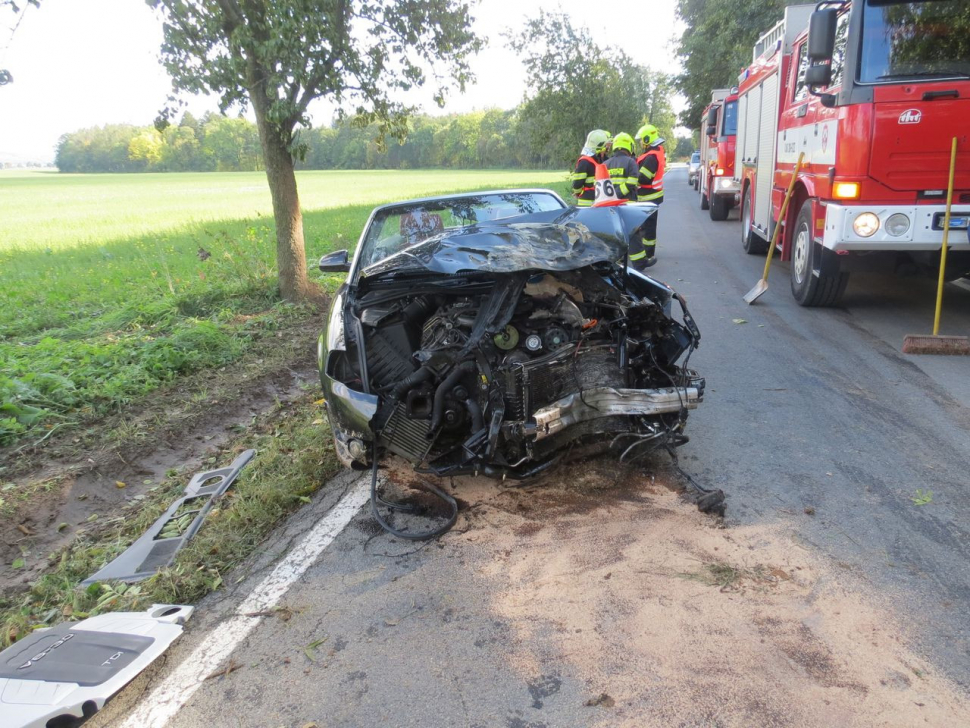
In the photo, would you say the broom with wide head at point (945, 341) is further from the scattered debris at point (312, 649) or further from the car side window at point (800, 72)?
the scattered debris at point (312, 649)

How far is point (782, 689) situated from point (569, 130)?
1965cm

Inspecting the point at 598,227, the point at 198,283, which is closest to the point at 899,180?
the point at 598,227

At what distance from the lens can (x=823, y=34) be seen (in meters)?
5.97

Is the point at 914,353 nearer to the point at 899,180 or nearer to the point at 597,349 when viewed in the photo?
the point at 899,180

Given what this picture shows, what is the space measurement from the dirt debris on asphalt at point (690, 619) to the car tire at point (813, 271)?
15.1ft

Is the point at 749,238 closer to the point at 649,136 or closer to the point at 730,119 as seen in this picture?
the point at 649,136

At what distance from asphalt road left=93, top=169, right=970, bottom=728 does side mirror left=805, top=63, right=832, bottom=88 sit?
327 cm

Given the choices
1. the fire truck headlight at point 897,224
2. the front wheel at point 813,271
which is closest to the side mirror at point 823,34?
the fire truck headlight at point 897,224

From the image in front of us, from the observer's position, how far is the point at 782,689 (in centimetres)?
229

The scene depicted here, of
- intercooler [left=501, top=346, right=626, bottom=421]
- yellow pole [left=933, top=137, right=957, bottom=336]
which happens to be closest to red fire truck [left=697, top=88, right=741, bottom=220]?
yellow pole [left=933, top=137, right=957, bottom=336]

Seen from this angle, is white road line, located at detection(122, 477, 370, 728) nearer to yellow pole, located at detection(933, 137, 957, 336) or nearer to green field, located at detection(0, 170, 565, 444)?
green field, located at detection(0, 170, 565, 444)

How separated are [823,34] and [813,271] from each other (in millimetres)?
2406

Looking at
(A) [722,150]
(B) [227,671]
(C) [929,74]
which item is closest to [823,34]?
(C) [929,74]

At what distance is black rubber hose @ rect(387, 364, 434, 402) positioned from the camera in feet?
12.2
